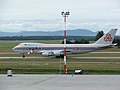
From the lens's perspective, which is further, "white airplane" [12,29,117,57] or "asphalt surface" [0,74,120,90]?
"white airplane" [12,29,117,57]

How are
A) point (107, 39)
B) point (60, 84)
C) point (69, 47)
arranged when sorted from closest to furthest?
1. point (60, 84)
2. point (69, 47)
3. point (107, 39)

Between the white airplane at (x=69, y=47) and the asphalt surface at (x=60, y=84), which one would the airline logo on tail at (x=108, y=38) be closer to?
the white airplane at (x=69, y=47)

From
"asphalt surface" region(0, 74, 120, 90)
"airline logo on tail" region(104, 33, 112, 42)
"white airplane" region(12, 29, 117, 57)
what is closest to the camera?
"asphalt surface" region(0, 74, 120, 90)

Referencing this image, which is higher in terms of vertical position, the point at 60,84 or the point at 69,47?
the point at 69,47

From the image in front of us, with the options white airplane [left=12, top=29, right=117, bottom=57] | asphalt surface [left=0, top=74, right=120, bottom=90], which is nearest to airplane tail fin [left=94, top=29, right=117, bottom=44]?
white airplane [left=12, top=29, right=117, bottom=57]

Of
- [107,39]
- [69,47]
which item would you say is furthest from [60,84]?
[107,39]

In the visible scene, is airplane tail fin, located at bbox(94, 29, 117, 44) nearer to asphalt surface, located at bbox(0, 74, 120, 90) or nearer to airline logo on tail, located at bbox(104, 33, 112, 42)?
airline logo on tail, located at bbox(104, 33, 112, 42)

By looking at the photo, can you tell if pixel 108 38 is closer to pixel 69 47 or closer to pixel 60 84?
pixel 69 47

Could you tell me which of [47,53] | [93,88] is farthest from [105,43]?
[93,88]

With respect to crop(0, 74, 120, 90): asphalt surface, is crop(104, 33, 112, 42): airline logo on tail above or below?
above

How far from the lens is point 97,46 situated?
59156 millimetres

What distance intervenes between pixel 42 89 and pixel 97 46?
42371mm

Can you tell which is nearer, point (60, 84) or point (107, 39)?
point (60, 84)

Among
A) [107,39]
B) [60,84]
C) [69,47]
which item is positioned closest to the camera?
[60,84]
